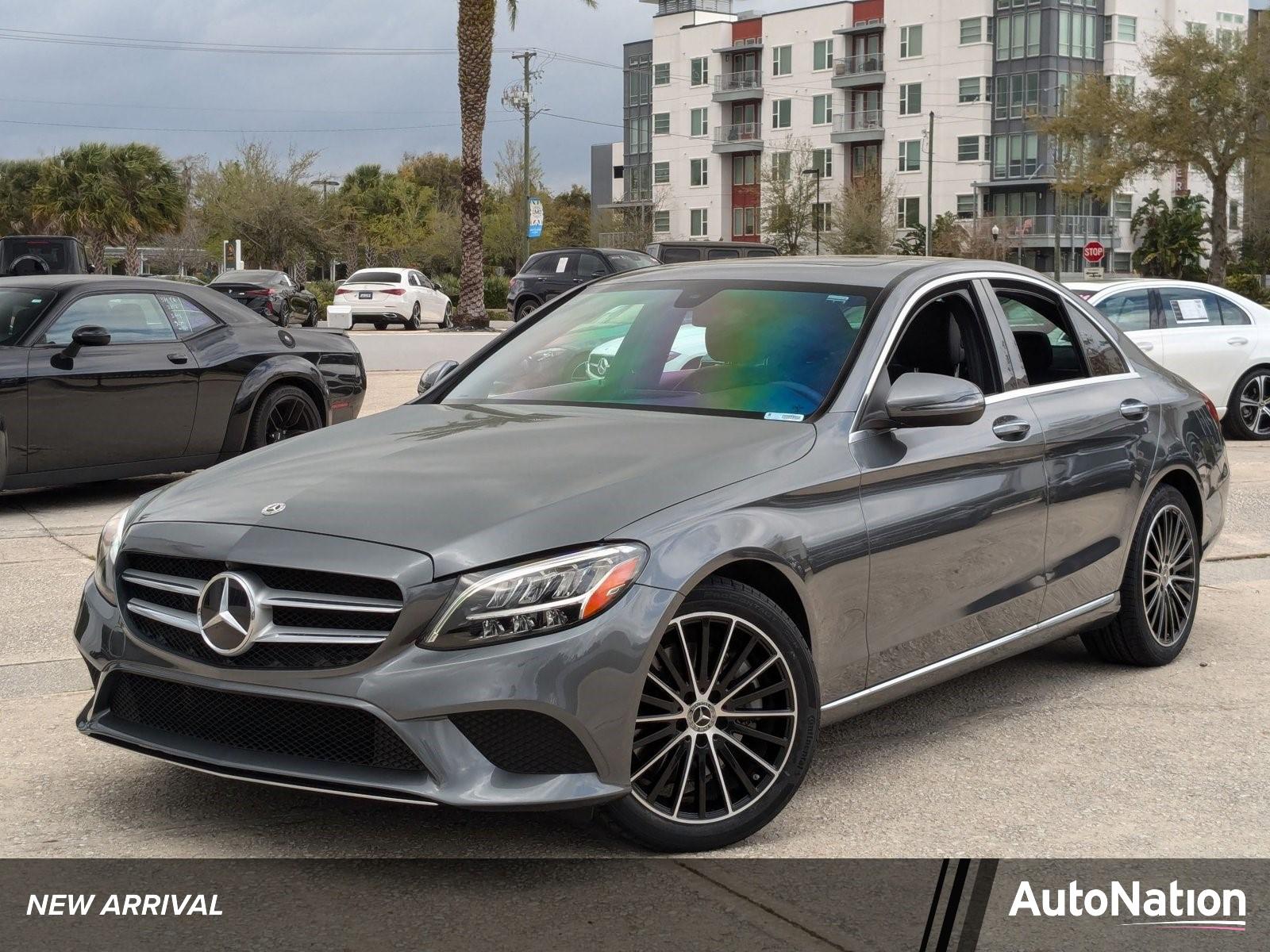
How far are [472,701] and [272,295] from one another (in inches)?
1232

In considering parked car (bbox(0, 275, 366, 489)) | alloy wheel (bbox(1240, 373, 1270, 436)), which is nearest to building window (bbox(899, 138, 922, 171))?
alloy wheel (bbox(1240, 373, 1270, 436))

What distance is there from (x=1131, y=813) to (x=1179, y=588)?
2093mm

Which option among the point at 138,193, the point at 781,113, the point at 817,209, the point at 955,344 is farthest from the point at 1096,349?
the point at 781,113

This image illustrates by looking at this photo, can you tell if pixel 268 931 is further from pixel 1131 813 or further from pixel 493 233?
pixel 493 233

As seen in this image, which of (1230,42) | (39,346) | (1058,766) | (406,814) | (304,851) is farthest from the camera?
(1230,42)

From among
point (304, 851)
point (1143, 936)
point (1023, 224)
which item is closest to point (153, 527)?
point (304, 851)

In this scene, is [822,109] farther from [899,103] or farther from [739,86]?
[739,86]

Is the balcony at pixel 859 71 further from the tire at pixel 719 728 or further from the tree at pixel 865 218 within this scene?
the tire at pixel 719 728

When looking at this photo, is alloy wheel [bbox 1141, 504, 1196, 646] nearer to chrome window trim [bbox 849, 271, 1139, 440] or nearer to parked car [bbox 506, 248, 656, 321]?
chrome window trim [bbox 849, 271, 1139, 440]

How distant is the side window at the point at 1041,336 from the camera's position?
18.8ft

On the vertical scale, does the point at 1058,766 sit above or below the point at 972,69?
below

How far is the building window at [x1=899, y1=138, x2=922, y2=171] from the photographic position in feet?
280

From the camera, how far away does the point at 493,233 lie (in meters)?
90.9

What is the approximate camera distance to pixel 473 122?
1145 inches
